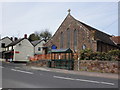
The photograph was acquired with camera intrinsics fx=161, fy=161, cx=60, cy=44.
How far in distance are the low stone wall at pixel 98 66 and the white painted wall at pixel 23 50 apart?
1232 inches

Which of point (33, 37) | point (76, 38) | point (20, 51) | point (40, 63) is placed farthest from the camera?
point (33, 37)

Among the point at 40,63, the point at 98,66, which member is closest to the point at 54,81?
the point at 98,66

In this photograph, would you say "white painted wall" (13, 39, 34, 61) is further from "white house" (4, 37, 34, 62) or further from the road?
the road

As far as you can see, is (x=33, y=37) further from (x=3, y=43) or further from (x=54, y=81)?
(x=54, y=81)

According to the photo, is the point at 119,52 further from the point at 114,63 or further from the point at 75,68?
the point at 75,68

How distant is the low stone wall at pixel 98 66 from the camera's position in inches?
683

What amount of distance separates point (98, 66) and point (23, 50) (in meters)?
35.6

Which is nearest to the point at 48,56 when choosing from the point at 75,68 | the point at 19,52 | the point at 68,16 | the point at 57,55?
the point at 57,55

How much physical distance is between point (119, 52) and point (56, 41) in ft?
67.1

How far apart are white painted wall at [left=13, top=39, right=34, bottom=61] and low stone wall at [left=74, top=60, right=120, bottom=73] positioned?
103 ft

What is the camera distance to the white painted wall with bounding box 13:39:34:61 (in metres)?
48.8

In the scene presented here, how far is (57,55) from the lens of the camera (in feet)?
80.0

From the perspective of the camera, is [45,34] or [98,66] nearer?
[98,66]

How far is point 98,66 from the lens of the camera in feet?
61.5
